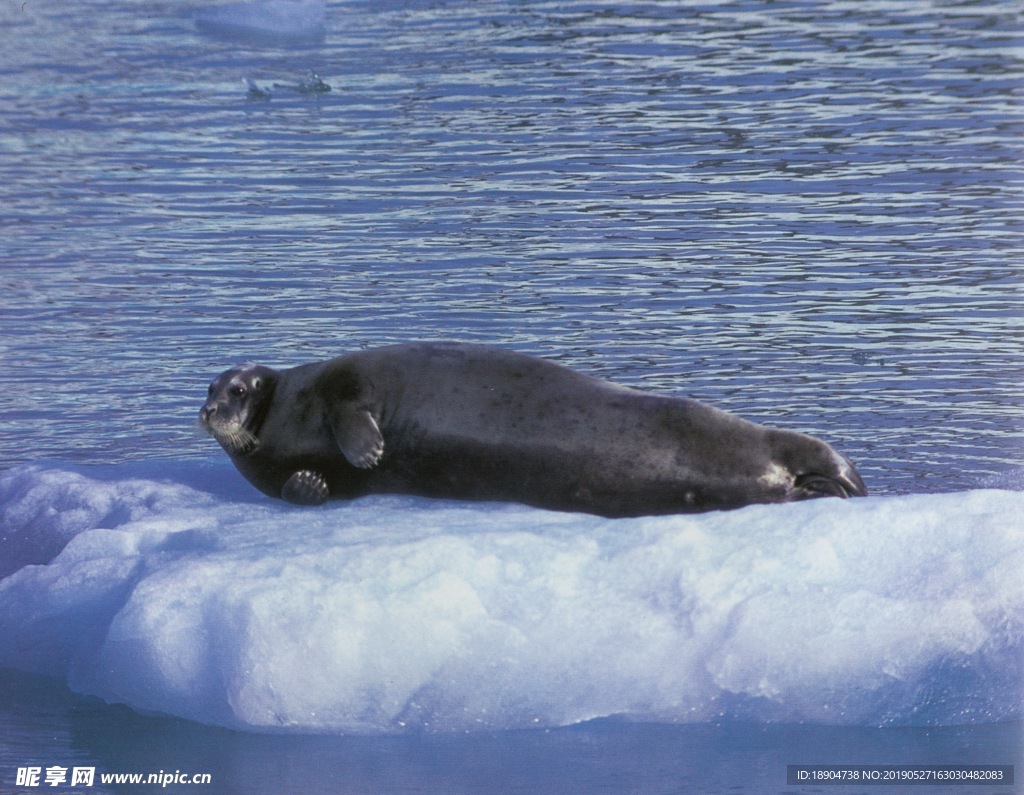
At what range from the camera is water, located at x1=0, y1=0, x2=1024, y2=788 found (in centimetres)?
828

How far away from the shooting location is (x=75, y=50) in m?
19.5

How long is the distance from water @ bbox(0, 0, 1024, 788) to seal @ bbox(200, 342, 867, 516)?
1.26 feet

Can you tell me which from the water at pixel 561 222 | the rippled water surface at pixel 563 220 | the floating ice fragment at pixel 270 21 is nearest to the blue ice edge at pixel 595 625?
the water at pixel 561 222

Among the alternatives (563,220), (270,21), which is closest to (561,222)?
(563,220)

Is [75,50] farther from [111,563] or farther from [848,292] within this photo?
[111,563]

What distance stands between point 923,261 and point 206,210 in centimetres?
461

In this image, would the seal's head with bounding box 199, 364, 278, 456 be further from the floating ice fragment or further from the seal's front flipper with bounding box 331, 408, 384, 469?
the floating ice fragment

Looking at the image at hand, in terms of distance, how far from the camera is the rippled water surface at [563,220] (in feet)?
27.5

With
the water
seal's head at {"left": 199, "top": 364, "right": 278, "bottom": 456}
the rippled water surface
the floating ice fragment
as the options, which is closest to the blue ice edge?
Answer: the water

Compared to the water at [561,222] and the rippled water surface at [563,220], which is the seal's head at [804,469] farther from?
the rippled water surface at [563,220]

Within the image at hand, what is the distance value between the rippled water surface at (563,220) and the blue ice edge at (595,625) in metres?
2.10

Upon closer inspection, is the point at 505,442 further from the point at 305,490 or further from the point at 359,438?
the point at 305,490

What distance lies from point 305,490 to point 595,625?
1.32m

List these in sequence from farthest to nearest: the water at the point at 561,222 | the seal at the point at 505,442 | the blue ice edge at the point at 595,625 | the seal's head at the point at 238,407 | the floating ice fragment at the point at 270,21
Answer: the floating ice fragment at the point at 270,21
the water at the point at 561,222
the seal's head at the point at 238,407
the seal at the point at 505,442
the blue ice edge at the point at 595,625
